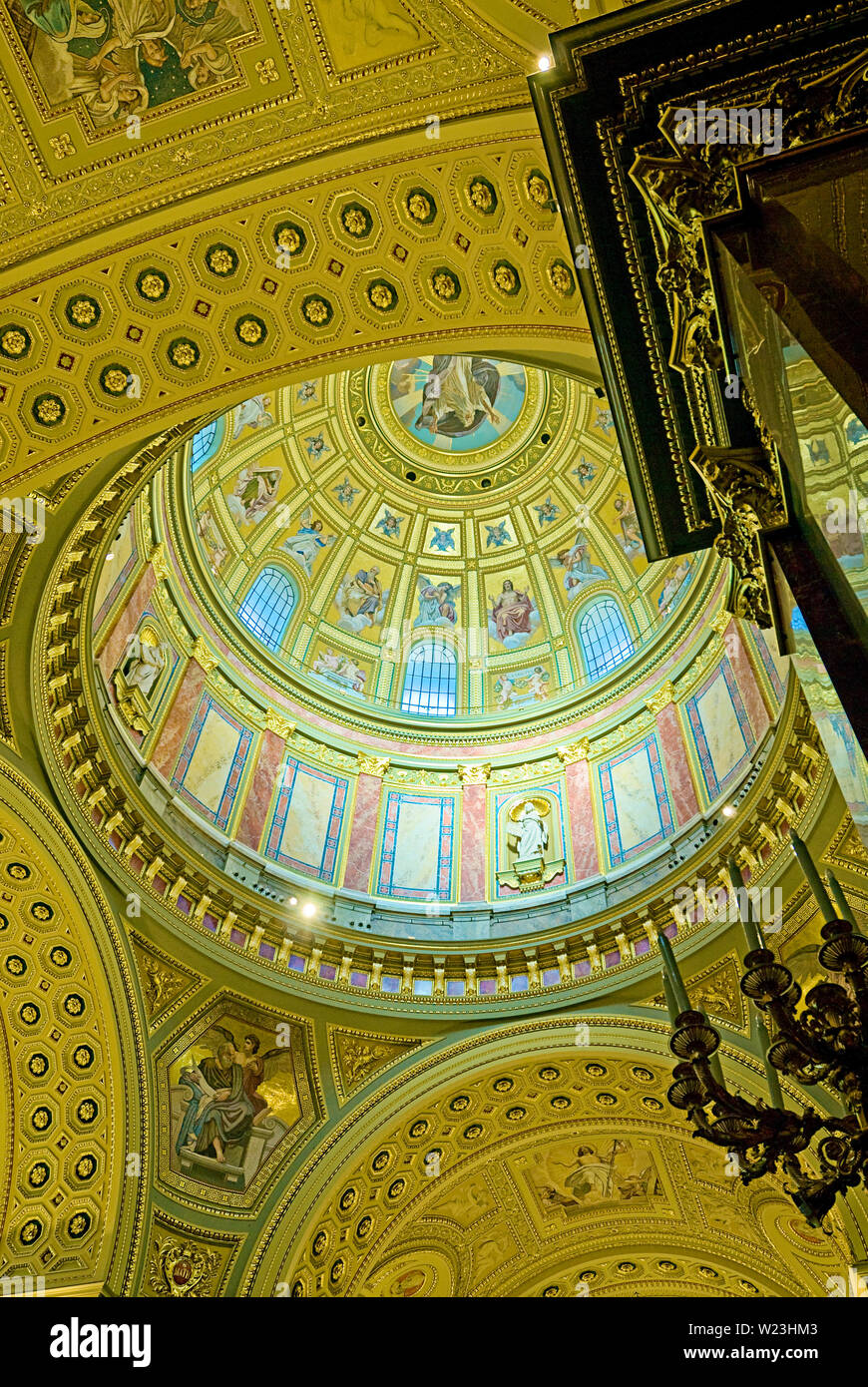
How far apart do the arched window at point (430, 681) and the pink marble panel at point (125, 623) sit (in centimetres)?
612

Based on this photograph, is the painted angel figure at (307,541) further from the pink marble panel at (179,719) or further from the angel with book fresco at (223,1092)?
the angel with book fresco at (223,1092)

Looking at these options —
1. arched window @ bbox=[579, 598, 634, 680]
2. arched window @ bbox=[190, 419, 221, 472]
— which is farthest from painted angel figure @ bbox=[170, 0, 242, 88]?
arched window @ bbox=[579, 598, 634, 680]

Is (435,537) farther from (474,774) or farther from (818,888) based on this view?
(818,888)

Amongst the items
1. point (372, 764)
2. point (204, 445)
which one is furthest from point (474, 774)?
point (204, 445)

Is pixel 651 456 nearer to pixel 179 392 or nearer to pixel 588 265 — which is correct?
pixel 588 265

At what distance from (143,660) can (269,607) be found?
453cm

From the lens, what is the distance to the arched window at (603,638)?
19906mm

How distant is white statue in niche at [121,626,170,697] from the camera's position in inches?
611

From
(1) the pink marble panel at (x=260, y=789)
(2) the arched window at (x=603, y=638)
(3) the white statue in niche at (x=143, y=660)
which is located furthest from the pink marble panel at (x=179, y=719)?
(2) the arched window at (x=603, y=638)

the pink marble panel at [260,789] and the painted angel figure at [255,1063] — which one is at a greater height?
the pink marble panel at [260,789]

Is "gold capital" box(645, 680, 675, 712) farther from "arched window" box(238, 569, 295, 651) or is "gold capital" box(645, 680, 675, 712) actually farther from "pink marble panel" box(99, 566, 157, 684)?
"pink marble panel" box(99, 566, 157, 684)

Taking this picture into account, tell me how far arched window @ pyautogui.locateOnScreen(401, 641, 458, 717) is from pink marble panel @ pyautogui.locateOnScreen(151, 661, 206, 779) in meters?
4.65

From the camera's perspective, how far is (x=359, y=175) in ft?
27.5

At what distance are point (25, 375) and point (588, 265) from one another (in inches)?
199
